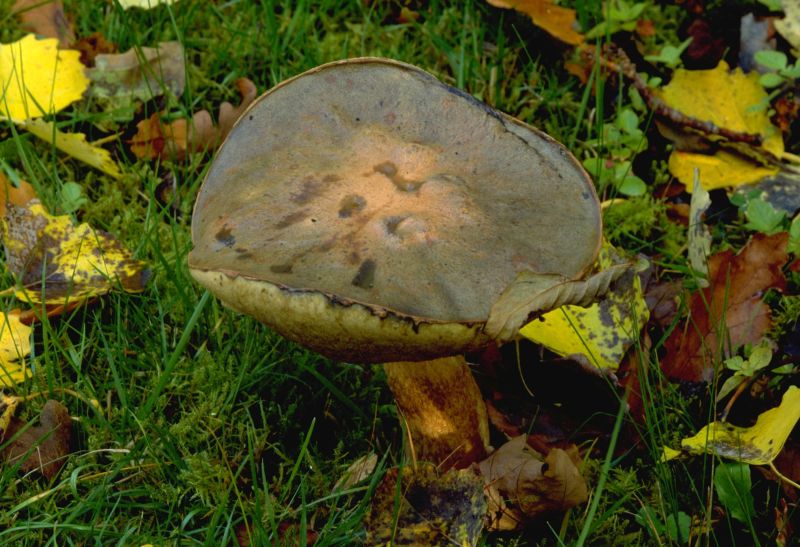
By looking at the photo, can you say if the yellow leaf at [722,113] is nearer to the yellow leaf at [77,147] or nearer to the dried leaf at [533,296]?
the dried leaf at [533,296]

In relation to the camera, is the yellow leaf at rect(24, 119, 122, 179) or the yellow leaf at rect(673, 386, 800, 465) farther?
the yellow leaf at rect(24, 119, 122, 179)

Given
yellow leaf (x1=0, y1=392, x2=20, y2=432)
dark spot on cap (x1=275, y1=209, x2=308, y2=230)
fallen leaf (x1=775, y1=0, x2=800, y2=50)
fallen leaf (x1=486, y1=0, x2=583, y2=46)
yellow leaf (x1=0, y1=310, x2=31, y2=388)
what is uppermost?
dark spot on cap (x1=275, y1=209, x2=308, y2=230)

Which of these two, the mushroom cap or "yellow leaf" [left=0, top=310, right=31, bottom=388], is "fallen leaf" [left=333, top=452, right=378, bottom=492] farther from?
"yellow leaf" [left=0, top=310, right=31, bottom=388]

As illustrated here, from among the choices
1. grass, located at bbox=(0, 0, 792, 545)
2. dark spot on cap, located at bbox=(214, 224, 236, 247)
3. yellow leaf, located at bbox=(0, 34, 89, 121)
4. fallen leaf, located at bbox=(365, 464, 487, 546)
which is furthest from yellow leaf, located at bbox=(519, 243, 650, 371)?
yellow leaf, located at bbox=(0, 34, 89, 121)

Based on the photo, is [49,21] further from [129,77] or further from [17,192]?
[17,192]

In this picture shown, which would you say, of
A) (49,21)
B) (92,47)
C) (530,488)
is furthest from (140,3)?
(530,488)

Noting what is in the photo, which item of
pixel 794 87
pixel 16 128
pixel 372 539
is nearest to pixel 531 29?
pixel 794 87

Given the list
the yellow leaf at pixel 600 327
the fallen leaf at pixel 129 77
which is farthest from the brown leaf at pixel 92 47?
the yellow leaf at pixel 600 327
